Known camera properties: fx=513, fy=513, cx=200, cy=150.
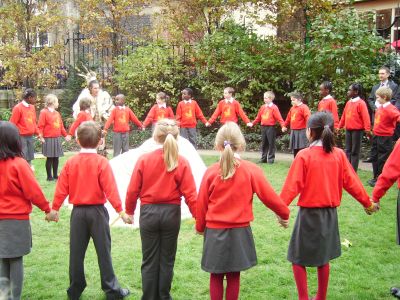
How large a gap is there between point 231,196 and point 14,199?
6.29 feet

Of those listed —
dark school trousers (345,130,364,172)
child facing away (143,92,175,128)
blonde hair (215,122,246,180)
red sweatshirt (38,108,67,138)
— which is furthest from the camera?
child facing away (143,92,175,128)

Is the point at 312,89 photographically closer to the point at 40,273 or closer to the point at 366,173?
the point at 366,173

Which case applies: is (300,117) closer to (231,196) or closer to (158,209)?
(158,209)

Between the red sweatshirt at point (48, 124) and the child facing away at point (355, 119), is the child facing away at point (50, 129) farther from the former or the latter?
the child facing away at point (355, 119)

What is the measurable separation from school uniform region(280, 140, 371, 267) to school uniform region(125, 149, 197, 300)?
0.94 metres

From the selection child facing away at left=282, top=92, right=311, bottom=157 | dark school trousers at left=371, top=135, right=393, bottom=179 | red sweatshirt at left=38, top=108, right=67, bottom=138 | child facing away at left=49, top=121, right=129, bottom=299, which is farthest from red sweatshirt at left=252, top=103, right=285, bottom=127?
child facing away at left=49, top=121, right=129, bottom=299

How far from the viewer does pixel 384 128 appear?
9.13 m

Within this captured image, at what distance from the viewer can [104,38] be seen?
17906 mm

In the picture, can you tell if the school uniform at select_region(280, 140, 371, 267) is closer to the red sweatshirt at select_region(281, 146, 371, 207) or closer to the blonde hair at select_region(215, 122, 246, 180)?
the red sweatshirt at select_region(281, 146, 371, 207)

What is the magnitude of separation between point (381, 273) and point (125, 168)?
4.09 meters

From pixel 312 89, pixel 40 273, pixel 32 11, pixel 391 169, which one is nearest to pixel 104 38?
pixel 32 11

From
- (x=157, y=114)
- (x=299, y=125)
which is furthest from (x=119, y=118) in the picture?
(x=299, y=125)

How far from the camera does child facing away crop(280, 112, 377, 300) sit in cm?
453

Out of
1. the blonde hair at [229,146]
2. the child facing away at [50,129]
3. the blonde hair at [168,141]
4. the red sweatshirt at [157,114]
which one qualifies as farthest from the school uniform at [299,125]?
the blonde hair at [229,146]
